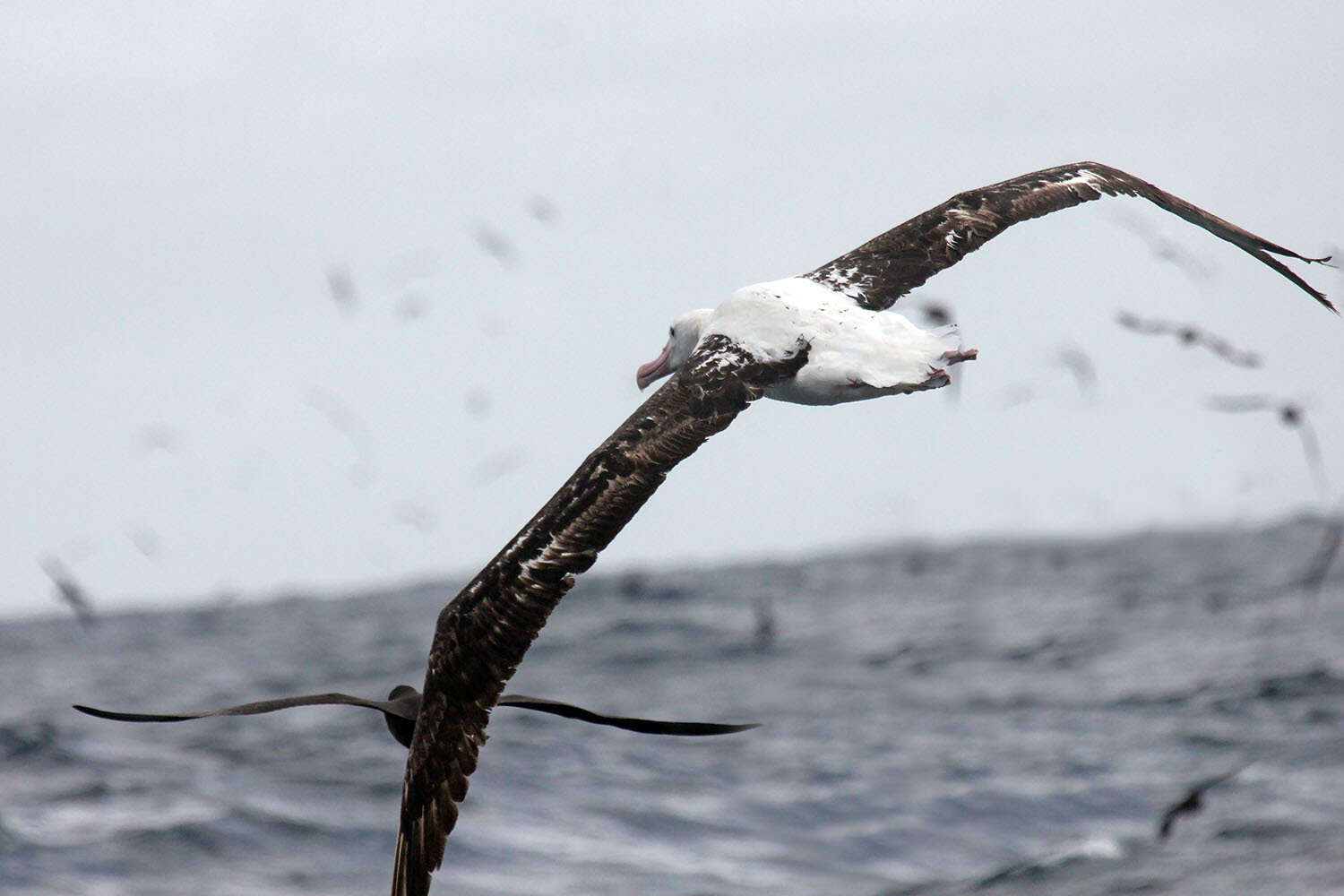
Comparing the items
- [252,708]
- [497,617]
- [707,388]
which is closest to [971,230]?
[707,388]

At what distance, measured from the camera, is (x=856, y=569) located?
197ft

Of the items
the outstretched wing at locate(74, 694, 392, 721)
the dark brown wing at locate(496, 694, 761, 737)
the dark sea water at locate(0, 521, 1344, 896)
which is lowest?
the dark brown wing at locate(496, 694, 761, 737)

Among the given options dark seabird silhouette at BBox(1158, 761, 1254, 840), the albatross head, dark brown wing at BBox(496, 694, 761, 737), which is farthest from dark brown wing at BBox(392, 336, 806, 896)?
dark seabird silhouette at BBox(1158, 761, 1254, 840)

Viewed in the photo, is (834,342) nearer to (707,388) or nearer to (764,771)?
(707,388)

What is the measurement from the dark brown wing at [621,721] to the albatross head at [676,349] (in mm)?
3839

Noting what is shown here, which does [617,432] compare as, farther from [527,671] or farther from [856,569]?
[856,569]

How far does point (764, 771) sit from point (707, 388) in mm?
8553

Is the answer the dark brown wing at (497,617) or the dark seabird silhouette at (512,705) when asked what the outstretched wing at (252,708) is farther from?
the dark brown wing at (497,617)

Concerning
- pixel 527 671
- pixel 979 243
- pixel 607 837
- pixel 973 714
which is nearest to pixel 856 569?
pixel 527 671

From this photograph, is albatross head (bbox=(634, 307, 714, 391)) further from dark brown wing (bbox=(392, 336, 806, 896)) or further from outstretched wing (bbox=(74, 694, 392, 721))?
outstretched wing (bbox=(74, 694, 392, 721))

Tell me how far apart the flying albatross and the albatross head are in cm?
1

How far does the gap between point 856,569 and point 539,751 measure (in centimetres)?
4443

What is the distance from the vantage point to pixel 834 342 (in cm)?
848

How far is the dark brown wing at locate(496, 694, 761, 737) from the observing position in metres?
5.76
